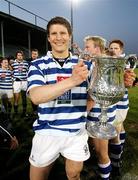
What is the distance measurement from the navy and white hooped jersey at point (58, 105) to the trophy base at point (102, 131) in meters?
0.33

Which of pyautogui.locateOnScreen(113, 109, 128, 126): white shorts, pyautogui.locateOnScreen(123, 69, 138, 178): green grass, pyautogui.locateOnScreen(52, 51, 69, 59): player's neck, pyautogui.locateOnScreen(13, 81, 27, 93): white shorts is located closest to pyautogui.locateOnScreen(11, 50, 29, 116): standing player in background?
pyautogui.locateOnScreen(13, 81, 27, 93): white shorts

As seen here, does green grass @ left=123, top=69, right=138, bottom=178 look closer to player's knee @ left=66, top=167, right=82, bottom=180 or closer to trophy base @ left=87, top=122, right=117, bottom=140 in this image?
player's knee @ left=66, top=167, right=82, bottom=180

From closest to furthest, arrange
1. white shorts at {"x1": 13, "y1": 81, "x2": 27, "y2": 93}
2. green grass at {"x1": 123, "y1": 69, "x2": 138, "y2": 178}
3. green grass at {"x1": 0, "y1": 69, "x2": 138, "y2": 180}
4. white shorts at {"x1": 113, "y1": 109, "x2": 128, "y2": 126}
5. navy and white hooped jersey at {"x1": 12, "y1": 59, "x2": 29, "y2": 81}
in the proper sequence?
1. white shorts at {"x1": 113, "y1": 109, "x2": 128, "y2": 126}
2. green grass at {"x1": 0, "y1": 69, "x2": 138, "y2": 180}
3. green grass at {"x1": 123, "y1": 69, "x2": 138, "y2": 178}
4. white shorts at {"x1": 13, "y1": 81, "x2": 27, "y2": 93}
5. navy and white hooped jersey at {"x1": 12, "y1": 59, "x2": 29, "y2": 81}

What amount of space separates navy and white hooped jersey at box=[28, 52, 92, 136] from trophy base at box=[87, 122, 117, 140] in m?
0.33

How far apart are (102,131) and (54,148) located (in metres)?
0.60

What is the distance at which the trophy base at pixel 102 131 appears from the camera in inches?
84.8

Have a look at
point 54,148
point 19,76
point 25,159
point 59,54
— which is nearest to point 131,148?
point 25,159

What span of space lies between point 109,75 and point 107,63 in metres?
0.10

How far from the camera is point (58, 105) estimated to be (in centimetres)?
255

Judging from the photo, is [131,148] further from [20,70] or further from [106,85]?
[20,70]

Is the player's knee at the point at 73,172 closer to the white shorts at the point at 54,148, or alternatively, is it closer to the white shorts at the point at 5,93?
the white shorts at the point at 54,148

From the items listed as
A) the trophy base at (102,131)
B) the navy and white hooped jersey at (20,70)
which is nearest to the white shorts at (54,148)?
the trophy base at (102,131)

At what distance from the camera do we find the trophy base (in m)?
2.15

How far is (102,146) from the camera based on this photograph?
3393 millimetres
